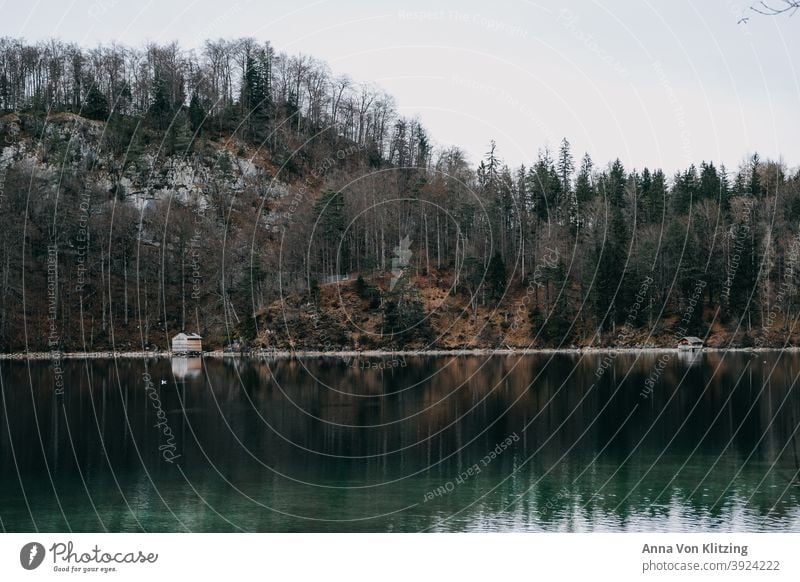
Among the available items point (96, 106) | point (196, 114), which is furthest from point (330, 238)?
point (96, 106)

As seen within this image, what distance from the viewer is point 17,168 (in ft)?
384

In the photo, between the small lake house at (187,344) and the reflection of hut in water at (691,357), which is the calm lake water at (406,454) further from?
the small lake house at (187,344)

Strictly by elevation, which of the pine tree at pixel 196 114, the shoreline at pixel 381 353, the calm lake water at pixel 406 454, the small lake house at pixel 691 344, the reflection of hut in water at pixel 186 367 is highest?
the pine tree at pixel 196 114

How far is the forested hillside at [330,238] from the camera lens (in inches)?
4205

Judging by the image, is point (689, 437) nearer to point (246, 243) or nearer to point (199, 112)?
point (246, 243)

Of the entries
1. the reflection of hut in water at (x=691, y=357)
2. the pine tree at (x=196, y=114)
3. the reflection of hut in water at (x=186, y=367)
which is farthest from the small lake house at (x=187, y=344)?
the reflection of hut in water at (x=691, y=357)

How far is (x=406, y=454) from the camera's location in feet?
137

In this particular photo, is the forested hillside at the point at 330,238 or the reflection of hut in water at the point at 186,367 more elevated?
the forested hillside at the point at 330,238

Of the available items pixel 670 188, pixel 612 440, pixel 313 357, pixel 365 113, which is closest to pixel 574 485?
pixel 612 440

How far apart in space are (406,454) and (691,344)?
69670 mm

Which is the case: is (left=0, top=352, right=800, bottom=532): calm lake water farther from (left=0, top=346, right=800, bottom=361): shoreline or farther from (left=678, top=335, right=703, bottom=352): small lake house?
(left=678, top=335, right=703, bottom=352): small lake house

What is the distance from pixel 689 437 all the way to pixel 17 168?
99236 millimetres

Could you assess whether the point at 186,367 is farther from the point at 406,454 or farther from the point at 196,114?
the point at 196,114

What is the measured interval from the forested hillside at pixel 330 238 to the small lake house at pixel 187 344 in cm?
304
